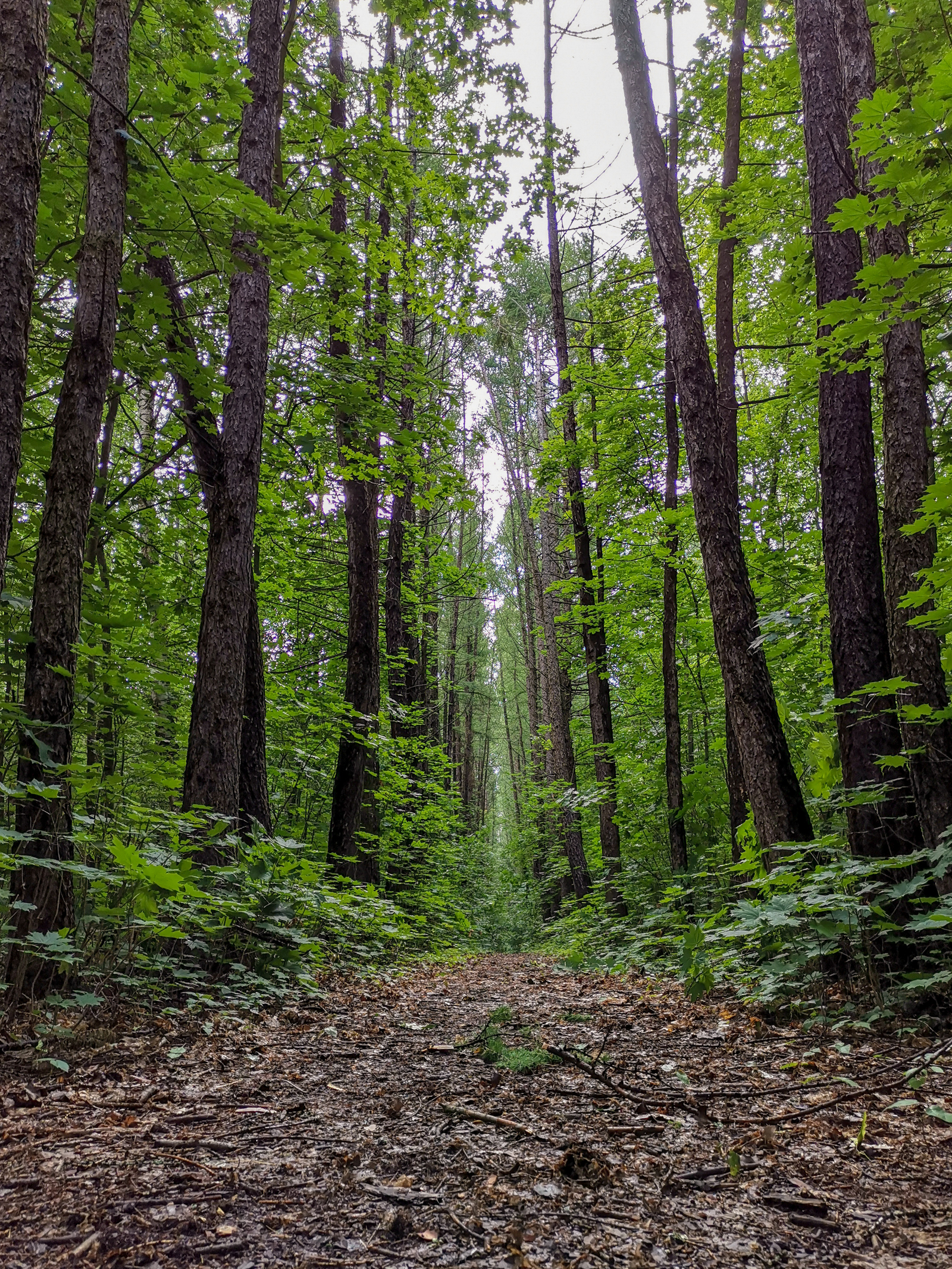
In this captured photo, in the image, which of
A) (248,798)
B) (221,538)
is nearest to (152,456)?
(221,538)

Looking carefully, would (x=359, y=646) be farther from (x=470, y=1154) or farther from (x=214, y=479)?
(x=470, y=1154)

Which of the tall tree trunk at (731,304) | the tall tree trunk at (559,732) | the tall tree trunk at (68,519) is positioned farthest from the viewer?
the tall tree trunk at (559,732)

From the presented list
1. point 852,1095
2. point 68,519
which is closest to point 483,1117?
point 852,1095

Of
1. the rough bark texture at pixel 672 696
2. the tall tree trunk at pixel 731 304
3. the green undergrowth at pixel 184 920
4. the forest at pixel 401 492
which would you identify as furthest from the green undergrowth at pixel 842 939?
the rough bark texture at pixel 672 696

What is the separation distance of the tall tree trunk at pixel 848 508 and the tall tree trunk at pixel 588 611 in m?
4.56

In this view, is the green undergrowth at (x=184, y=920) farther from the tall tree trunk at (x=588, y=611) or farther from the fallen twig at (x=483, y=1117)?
the tall tree trunk at (x=588, y=611)

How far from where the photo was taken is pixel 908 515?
3.72 m

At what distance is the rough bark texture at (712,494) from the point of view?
463 cm

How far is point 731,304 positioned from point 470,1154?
24.5 feet

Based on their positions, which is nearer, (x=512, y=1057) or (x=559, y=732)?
(x=512, y=1057)

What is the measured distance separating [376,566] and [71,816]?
237 inches

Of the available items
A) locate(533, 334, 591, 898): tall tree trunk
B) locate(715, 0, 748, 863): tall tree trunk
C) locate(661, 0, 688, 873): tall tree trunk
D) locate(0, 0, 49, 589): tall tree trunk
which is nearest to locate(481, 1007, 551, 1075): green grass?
locate(0, 0, 49, 589): tall tree trunk

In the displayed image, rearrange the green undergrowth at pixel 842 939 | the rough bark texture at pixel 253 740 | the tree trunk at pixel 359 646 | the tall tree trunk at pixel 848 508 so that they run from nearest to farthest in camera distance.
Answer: the green undergrowth at pixel 842 939, the tall tree trunk at pixel 848 508, the rough bark texture at pixel 253 740, the tree trunk at pixel 359 646

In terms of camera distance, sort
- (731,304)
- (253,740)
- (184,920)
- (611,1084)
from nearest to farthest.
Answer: (611,1084), (184,920), (253,740), (731,304)
